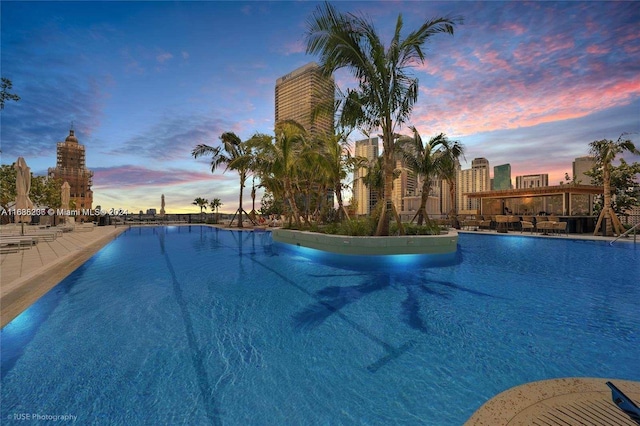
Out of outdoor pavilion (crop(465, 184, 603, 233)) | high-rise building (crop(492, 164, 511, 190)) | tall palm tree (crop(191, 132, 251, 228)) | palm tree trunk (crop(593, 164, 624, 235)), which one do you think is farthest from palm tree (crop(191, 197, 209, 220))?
→ palm tree trunk (crop(593, 164, 624, 235))

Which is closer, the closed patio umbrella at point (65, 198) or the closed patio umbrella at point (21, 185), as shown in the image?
the closed patio umbrella at point (21, 185)

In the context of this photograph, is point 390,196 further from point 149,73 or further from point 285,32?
point 149,73

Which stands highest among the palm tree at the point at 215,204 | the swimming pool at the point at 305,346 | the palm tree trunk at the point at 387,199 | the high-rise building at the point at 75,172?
the high-rise building at the point at 75,172

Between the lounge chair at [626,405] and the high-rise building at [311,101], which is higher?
the high-rise building at [311,101]

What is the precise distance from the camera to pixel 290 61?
1425cm

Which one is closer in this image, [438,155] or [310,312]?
[310,312]

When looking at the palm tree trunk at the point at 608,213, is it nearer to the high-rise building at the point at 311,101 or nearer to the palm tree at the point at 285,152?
the high-rise building at the point at 311,101

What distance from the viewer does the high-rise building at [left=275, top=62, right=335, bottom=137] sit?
36.5 feet

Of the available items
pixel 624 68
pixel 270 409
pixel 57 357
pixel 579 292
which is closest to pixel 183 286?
pixel 57 357

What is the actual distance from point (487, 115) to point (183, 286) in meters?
15.4

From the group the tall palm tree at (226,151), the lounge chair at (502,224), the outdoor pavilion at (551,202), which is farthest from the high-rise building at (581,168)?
the tall palm tree at (226,151)

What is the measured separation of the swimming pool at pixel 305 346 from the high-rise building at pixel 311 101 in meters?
7.64

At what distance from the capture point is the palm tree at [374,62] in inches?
354

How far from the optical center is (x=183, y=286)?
20.1ft
